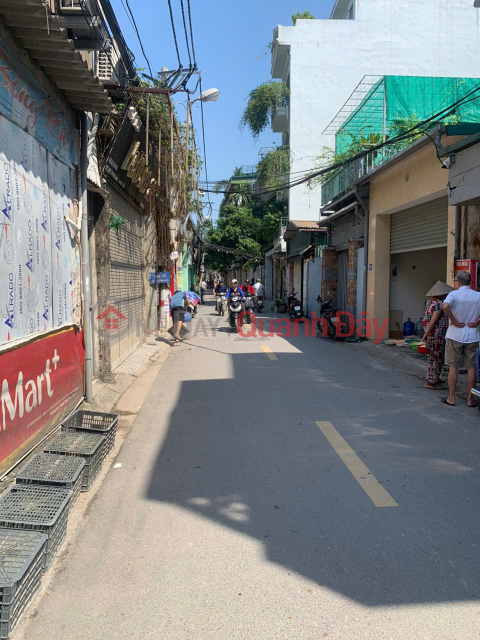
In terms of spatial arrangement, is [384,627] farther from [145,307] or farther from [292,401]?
[145,307]

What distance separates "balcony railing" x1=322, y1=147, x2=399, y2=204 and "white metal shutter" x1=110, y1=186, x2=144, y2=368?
6.43 m

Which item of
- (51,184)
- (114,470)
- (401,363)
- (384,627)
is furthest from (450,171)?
(384,627)

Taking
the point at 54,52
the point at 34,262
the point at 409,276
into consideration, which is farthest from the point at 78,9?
the point at 409,276

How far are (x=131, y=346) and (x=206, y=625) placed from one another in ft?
30.5

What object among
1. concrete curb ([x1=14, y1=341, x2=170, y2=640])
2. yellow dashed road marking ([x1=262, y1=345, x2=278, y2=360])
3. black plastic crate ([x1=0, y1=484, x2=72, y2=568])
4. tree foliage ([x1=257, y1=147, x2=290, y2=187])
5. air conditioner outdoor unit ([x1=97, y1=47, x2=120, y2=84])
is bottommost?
concrete curb ([x1=14, y1=341, x2=170, y2=640])

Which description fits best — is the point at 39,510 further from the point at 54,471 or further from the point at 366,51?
the point at 366,51

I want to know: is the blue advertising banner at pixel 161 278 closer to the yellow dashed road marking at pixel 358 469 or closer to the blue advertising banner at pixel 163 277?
the blue advertising banner at pixel 163 277

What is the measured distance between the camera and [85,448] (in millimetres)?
4727

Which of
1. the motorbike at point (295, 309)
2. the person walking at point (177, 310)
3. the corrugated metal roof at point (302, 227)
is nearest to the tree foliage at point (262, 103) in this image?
the corrugated metal roof at point (302, 227)

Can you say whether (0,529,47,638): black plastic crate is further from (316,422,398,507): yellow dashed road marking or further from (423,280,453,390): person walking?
(423,280,453,390): person walking

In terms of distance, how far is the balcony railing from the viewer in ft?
47.7

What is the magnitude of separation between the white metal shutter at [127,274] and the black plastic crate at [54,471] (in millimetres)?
4887

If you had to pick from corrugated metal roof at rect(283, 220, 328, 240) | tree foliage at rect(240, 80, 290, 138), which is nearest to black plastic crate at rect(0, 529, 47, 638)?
corrugated metal roof at rect(283, 220, 328, 240)

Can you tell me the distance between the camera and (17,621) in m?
2.62
